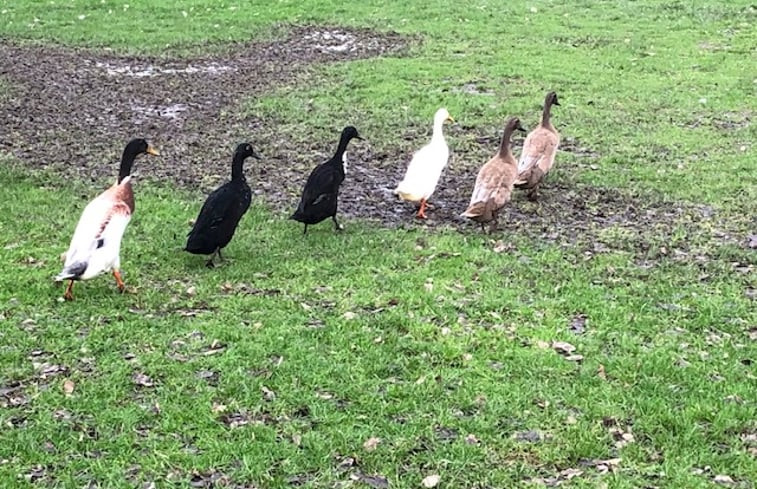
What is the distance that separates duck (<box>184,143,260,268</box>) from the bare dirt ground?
1.85 metres

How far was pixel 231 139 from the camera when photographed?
13383 mm

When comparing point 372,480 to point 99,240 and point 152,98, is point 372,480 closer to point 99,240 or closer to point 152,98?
point 99,240

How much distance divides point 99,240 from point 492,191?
4.06m

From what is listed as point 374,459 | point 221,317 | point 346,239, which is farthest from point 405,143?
point 374,459

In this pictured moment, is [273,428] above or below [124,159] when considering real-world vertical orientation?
below

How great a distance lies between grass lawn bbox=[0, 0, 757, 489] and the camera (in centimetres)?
550

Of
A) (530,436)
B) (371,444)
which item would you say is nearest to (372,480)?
(371,444)

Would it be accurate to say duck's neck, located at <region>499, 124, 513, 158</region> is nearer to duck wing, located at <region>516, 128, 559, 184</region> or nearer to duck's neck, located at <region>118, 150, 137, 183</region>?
duck wing, located at <region>516, 128, 559, 184</region>

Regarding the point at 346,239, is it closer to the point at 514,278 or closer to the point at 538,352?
the point at 514,278

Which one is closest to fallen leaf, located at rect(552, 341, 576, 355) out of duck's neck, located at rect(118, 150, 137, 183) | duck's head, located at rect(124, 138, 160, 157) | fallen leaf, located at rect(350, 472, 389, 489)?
fallen leaf, located at rect(350, 472, 389, 489)

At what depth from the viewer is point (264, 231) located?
964 cm

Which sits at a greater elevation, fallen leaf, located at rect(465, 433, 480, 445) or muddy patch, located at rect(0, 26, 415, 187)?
muddy patch, located at rect(0, 26, 415, 187)

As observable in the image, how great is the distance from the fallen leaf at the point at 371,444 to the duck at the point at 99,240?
10.1 ft

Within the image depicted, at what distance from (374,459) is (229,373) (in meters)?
1.51
